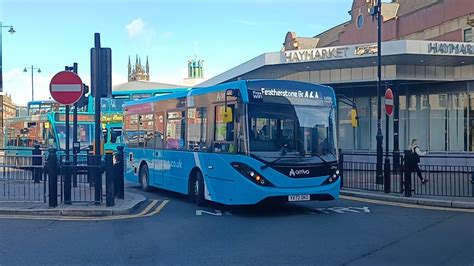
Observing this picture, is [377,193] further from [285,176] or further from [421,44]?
[421,44]

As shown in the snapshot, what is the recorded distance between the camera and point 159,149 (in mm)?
15672

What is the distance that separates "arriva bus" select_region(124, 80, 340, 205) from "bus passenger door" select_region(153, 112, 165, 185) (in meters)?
2.02

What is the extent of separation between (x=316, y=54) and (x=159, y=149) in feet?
38.8

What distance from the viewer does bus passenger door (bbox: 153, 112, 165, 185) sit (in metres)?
15.6

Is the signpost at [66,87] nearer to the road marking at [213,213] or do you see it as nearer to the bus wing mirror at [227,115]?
the bus wing mirror at [227,115]

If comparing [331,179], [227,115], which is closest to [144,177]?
[227,115]

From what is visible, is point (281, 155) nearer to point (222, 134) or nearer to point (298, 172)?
point (298, 172)

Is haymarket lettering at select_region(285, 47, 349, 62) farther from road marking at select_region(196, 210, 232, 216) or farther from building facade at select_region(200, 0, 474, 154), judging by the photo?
road marking at select_region(196, 210, 232, 216)

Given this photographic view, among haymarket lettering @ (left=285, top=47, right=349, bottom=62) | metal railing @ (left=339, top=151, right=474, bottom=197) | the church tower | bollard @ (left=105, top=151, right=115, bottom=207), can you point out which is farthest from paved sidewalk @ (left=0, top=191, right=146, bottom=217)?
the church tower

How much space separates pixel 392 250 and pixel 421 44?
55.8 feet

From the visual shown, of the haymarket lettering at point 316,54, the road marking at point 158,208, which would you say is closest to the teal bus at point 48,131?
the haymarket lettering at point 316,54

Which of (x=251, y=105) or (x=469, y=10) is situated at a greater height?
(x=469, y=10)

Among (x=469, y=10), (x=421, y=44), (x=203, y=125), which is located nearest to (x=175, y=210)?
(x=203, y=125)

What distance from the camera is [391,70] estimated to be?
25.8 m
